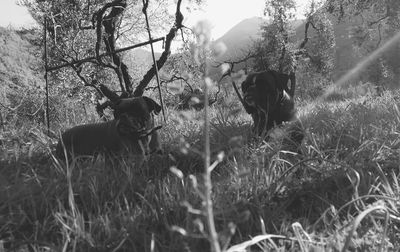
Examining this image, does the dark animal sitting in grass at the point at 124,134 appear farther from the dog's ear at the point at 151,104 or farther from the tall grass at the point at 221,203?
the tall grass at the point at 221,203

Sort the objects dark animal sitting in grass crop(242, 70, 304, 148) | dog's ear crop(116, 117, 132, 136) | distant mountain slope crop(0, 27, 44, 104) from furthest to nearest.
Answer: distant mountain slope crop(0, 27, 44, 104)
dark animal sitting in grass crop(242, 70, 304, 148)
dog's ear crop(116, 117, 132, 136)

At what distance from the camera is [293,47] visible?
2880 cm

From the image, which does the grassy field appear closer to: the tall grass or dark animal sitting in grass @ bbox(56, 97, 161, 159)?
the tall grass

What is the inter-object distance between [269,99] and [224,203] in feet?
6.35

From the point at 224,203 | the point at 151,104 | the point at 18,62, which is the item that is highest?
the point at 18,62

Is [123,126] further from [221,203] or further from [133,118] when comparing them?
[221,203]

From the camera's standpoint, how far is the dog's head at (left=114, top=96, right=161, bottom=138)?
396 cm

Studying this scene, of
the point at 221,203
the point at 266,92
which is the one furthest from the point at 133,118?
the point at 221,203

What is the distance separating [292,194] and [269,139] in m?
1.36

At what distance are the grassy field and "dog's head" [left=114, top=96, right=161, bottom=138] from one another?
1.05 ft

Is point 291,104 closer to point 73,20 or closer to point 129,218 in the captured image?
point 129,218

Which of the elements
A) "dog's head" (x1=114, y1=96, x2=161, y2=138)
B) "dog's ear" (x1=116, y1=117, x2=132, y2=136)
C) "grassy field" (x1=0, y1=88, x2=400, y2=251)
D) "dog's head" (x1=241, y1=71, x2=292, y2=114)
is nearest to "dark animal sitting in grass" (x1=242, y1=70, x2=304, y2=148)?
"dog's head" (x1=241, y1=71, x2=292, y2=114)

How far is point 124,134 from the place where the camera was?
4035mm

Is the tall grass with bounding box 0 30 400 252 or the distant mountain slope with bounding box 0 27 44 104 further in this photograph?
the distant mountain slope with bounding box 0 27 44 104
